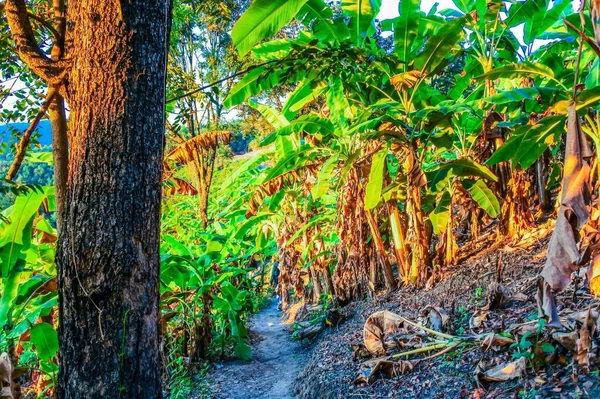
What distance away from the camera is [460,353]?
2504 millimetres

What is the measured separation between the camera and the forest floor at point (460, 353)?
6.23 ft

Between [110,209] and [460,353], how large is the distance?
7.03 feet

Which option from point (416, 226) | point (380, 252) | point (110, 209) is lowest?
point (380, 252)

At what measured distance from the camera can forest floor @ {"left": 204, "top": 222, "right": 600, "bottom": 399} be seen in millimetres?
1897

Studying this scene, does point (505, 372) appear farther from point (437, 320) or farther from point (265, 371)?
point (265, 371)

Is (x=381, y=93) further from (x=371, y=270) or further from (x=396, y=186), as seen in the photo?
(x=371, y=270)

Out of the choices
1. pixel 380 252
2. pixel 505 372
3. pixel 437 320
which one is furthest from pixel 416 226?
pixel 505 372

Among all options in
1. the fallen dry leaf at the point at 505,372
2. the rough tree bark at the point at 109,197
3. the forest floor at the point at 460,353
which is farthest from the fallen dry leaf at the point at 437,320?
the rough tree bark at the point at 109,197

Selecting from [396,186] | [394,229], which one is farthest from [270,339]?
[396,186]

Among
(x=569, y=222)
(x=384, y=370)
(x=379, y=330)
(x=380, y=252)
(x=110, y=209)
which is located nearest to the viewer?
(x=569, y=222)

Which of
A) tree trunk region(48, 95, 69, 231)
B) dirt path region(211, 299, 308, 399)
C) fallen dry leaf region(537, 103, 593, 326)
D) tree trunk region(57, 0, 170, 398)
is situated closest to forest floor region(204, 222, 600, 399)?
dirt path region(211, 299, 308, 399)

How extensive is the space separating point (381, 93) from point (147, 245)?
3.71m

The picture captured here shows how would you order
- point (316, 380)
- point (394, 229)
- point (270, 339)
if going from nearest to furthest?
point (316, 380) < point (394, 229) < point (270, 339)

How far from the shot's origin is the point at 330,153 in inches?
196
